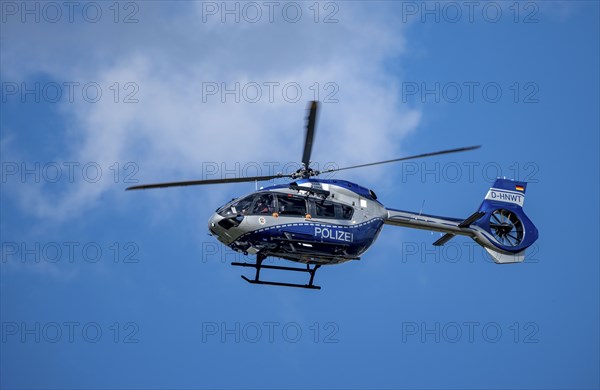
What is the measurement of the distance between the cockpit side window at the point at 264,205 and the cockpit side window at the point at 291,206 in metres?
0.16

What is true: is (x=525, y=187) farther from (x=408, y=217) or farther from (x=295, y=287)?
(x=295, y=287)

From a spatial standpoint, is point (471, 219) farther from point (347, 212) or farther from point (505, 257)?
point (347, 212)

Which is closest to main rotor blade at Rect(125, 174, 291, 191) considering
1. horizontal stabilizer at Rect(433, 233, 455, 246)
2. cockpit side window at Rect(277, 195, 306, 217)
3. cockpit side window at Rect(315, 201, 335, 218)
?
cockpit side window at Rect(277, 195, 306, 217)

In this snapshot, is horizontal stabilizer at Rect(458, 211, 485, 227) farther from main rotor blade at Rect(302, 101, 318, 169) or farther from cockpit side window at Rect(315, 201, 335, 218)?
main rotor blade at Rect(302, 101, 318, 169)

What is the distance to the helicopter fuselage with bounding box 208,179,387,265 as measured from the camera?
17812 millimetres

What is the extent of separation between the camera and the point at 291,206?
18188mm

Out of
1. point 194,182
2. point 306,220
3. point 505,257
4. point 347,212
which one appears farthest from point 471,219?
point 194,182

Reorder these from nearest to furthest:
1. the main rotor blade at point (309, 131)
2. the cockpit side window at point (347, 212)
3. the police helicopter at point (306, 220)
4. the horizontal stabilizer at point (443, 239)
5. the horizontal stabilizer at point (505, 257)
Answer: the main rotor blade at point (309, 131) < the police helicopter at point (306, 220) < the cockpit side window at point (347, 212) < the horizontal stabilizer at point (443, 239) < the horizontal stabilizer at point (505, 257)

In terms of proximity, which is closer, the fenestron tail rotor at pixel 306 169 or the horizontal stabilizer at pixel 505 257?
the fenestron tail rotor at pixel 306 169

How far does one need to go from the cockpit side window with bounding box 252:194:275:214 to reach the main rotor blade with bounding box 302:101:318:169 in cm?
103

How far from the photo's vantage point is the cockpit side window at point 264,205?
17.9m

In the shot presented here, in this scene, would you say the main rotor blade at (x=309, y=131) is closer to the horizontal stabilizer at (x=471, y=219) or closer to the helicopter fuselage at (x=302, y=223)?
the helicopter fuselage at (x=302, y=223)

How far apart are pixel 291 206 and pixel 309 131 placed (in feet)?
6.45

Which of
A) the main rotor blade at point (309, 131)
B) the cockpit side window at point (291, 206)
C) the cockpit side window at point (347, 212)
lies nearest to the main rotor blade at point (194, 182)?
the cockpit side window at point (291, 206)
